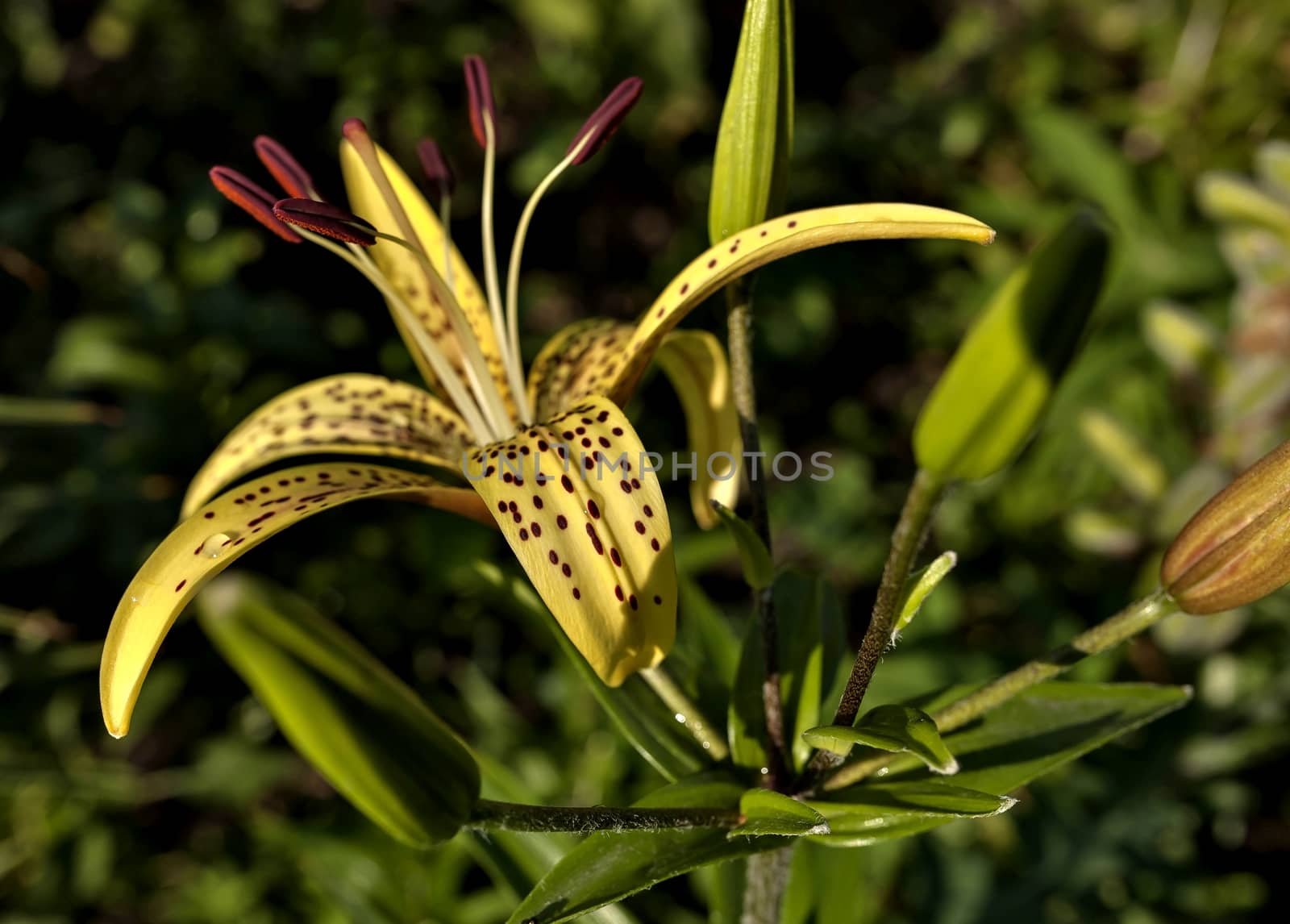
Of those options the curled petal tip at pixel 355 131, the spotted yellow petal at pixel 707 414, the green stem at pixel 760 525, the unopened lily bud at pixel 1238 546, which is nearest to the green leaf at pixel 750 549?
the green stem at pixel 760 525

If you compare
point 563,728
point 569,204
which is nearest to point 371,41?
point 569,204

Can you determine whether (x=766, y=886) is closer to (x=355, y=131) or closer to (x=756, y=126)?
(x=756, y=126)

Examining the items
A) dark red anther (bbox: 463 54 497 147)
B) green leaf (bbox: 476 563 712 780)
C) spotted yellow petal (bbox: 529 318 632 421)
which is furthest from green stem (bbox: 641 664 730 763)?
dark red anther (bbox: 463 54 497 147)

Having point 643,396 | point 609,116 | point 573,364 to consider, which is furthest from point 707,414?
point 643,396

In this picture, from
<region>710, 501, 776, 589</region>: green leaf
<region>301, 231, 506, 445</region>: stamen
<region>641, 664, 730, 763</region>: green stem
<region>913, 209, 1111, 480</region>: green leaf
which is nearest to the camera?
<region>913, 209, 1111, 480</region>: green leaf

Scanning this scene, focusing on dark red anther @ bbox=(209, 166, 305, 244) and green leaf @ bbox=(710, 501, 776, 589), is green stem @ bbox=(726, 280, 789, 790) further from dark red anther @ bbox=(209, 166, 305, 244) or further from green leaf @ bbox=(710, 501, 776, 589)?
dark red anther @ bbox=(209, 166, 305, 244)

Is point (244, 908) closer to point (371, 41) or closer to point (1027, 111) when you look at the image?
point (371, 41)
